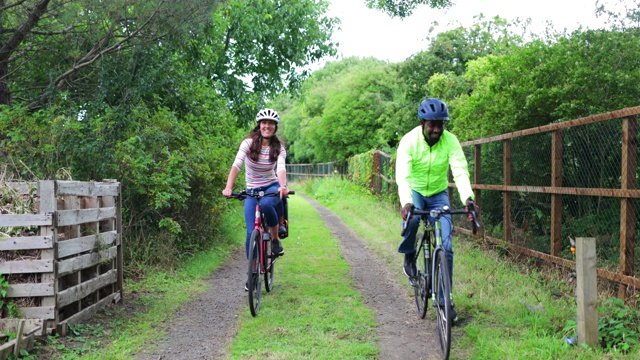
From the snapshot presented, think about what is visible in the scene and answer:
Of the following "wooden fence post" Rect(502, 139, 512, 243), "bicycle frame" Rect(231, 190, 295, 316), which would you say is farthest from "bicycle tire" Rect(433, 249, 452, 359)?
"wooden fence post" Rect(502, 139, 512, 243)

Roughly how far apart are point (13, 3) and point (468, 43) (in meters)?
19.1

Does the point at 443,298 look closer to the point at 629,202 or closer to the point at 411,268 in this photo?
the point at 411,268

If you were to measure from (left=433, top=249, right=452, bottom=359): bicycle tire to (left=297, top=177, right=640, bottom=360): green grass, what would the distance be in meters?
0.25

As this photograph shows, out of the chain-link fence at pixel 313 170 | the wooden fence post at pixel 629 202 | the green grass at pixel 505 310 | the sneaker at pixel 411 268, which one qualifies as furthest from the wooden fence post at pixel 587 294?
the chain-link fence at pixel 313 170

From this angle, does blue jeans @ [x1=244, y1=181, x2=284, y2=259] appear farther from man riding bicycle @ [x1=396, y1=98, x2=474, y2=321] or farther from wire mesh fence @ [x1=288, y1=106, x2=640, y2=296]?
wire mesh fence @ [x1=288, y1=106, x2=640, y2=296]

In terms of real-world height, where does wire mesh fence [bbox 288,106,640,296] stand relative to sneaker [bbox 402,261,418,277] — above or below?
above

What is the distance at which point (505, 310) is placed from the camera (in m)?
5.59

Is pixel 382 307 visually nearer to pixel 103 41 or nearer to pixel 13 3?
pixel 103 41

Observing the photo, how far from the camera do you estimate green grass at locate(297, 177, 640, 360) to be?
445cm

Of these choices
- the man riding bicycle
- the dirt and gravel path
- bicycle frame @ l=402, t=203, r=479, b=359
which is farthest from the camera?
the man riding bicycle

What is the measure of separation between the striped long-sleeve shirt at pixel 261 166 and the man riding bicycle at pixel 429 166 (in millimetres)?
1782

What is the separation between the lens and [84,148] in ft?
24.1

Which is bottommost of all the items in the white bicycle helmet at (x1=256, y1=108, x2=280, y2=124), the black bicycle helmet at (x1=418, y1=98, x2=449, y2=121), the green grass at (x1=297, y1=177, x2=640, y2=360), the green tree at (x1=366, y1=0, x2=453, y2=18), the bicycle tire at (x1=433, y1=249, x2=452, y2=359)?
the green grass at (x1=297, y1=177, x2=640, y2=360)

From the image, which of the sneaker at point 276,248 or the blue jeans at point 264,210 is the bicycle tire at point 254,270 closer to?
the blue jeans at point 264,210
